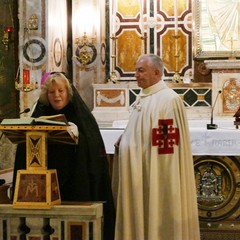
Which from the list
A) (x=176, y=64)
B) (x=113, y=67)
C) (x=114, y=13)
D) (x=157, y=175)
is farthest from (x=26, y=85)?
(x=157, y=175)

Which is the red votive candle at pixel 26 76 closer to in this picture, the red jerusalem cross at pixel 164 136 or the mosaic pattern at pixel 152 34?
the mosaic pattern at pixel 152 34

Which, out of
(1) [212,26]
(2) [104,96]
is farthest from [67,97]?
(1) [212,26]

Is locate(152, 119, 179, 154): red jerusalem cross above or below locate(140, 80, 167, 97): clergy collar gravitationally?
below

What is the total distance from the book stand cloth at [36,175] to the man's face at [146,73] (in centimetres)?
108

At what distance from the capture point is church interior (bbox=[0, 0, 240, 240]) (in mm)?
9195

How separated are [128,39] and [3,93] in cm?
244

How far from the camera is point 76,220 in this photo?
485 centimetres

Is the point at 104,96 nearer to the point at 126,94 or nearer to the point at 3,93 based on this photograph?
the point at 126,94

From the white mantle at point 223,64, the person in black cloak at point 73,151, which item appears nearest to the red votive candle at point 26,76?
the white mantle at point 223,64

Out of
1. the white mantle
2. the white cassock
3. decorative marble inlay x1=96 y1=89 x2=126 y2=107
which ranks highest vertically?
the white mantle

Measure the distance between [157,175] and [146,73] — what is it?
844 millimetres

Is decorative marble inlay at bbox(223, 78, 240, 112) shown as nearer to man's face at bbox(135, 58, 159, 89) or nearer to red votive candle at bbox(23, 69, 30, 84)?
red votive candle at bbox(23, 69, 30, 84)

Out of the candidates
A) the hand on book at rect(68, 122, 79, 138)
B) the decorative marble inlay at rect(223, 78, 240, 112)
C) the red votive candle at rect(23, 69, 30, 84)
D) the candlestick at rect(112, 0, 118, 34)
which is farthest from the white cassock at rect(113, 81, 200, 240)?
the candlestick at rect(112, 0, 118, 34)

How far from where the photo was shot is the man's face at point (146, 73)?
5.68 m
